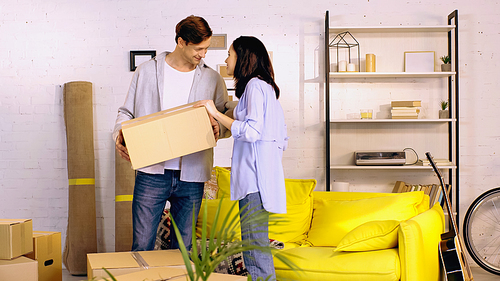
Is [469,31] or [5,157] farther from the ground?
[469,31]

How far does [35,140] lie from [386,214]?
314 centimetres

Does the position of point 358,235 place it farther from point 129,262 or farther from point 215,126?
point 129,262

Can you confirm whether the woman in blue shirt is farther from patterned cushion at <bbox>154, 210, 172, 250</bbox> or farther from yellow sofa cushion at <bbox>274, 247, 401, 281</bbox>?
patterned cushion at <bbox>154, 210, 172, 250</bbox>

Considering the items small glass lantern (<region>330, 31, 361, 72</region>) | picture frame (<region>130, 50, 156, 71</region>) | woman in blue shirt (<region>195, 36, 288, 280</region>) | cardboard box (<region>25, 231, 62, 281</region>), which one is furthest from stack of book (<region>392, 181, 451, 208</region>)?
cardboard box (<region>25, 231, 62, 281</region>)

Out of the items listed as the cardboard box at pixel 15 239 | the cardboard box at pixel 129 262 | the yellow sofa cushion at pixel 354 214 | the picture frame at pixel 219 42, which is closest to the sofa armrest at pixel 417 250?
the yellow sofa cushion at pixel 354 214

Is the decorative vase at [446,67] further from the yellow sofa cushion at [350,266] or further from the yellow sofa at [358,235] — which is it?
the yellow sofa cushion at [350,266]

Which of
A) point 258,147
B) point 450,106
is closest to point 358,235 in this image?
point 258,147

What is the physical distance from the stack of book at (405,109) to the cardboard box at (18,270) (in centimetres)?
283

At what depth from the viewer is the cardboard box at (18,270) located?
1829 millimetres

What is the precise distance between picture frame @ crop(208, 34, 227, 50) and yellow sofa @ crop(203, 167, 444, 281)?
1302mm

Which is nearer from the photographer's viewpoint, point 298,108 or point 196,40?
point 196,40

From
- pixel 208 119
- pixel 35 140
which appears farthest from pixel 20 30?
pixel 208 119

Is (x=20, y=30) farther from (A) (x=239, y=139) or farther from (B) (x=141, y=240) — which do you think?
(A) (x=239, y=139)

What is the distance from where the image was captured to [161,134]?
1715 mm
